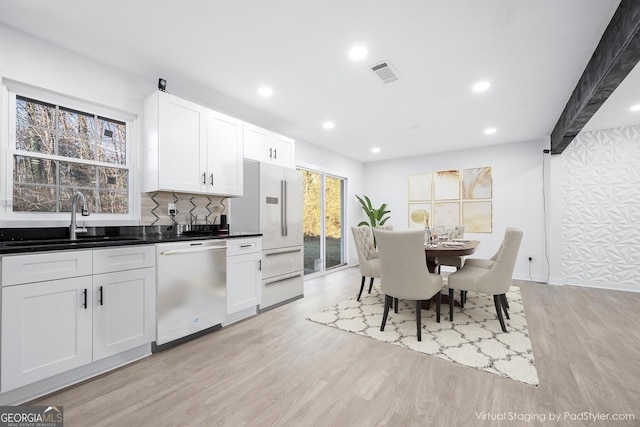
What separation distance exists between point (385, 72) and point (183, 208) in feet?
8.55

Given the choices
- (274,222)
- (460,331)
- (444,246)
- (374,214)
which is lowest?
(460,331)

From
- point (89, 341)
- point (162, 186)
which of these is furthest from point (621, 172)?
point (89, 341)

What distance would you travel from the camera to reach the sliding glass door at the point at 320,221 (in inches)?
217

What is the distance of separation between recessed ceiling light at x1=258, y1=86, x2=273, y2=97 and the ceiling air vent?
118 centimetres

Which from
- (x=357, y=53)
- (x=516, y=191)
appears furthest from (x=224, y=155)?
(x=516, y=191)

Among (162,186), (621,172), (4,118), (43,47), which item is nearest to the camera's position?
(4,118)

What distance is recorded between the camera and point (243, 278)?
301 centimetres

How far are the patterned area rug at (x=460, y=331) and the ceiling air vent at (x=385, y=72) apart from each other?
256cm

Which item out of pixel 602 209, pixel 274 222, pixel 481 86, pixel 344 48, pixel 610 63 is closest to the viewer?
pixel 610 63

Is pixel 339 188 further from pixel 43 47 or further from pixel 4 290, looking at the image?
pixel 4 290

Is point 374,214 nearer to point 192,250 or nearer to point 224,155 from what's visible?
point 224,155

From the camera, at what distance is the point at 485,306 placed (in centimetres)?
346

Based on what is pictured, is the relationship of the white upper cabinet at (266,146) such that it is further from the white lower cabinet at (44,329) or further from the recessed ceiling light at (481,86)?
the recessed ceiling light at (481,86)

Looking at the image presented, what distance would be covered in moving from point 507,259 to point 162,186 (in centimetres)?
346
